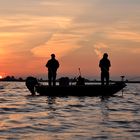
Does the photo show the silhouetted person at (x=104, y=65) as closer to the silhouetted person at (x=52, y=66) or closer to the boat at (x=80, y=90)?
the boat at (x=80, y=90)

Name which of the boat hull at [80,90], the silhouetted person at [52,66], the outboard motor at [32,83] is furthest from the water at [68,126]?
the outboard motor at [32,83]

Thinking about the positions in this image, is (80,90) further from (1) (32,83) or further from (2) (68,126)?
(2) (68,126)

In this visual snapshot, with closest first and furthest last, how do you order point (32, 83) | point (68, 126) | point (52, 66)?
1. point (68, 126)
2. point (52, 66)
3. point (32, 83)

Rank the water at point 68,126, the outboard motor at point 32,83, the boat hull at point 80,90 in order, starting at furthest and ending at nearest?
the outboard motor at point 32,83
the boat hull at point 80,90
the water at point 68,126

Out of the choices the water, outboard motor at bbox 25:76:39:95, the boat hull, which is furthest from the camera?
outboard motor at bbox 25:76:39:95

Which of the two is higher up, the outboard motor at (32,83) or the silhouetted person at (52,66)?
the silhouetted person at (52,66)

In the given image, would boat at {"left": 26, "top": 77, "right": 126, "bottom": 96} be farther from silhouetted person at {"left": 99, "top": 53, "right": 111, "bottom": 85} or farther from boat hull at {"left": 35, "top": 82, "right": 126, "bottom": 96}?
silhouetted person at {"left": 99, "top": 53, "right": 111, "bottom": 85}

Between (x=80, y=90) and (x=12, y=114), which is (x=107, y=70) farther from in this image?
(x=12, y=114)

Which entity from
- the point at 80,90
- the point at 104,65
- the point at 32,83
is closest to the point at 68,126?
the point at 80,90

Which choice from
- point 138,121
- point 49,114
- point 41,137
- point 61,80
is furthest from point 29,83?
point 41,137

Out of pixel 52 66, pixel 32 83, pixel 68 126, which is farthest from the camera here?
pixel 32 83

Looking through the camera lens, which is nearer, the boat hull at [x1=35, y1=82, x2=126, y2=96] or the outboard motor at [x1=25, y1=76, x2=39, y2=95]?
the boat hull at [x1=35, y1=82, x2=126, y2=96]

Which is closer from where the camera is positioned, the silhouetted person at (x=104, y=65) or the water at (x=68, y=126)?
the water at (x=68, y=126)

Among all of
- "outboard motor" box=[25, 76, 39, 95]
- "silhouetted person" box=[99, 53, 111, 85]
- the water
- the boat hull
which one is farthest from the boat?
the water
